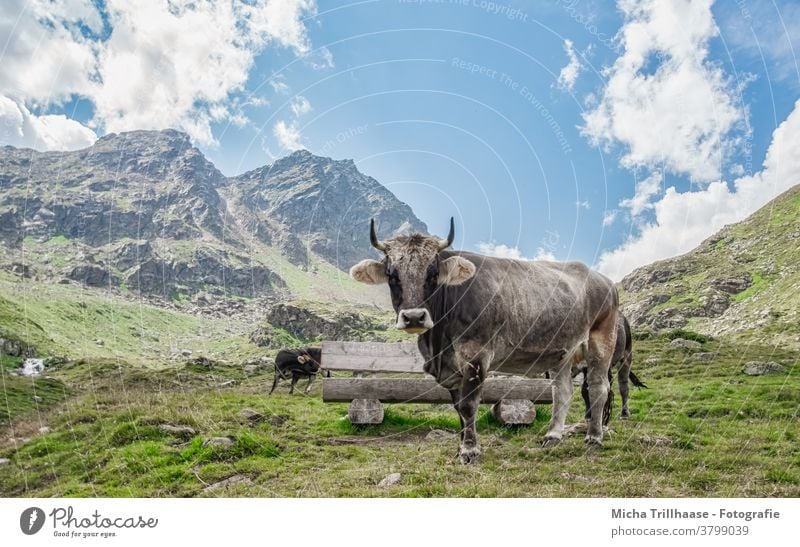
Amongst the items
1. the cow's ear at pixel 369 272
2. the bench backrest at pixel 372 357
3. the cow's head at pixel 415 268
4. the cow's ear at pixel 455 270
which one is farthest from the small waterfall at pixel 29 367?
the cow's ear at pixel 455 270

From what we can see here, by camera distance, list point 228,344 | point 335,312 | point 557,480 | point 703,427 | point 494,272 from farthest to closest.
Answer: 1. point 228,344
2. point 335,312
3. point 703,427
4. point 494,272
5. point 557,480

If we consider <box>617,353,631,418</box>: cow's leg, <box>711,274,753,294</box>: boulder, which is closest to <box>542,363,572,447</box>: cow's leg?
<box>617,353,631,418</box>: cow's leg

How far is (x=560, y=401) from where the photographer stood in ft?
27.5

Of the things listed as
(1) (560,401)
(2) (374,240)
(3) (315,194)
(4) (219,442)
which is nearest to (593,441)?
(1) (560,401)

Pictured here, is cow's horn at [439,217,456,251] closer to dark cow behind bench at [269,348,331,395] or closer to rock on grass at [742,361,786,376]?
dark cow behind bench at [269,348,331,395]

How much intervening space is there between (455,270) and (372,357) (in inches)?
165

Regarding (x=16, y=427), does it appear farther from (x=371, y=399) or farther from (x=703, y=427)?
(x=703, y=427)

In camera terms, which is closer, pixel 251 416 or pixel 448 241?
pixel 448 241

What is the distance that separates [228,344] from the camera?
73375mm

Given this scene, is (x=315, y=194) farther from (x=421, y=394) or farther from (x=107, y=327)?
(x=107, y=327)

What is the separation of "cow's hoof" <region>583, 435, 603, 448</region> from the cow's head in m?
3.31

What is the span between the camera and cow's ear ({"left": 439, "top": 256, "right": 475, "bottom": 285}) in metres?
6.68
